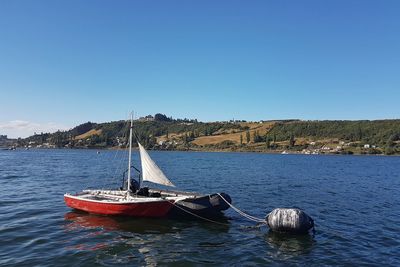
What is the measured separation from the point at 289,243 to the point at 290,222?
1.68 meters

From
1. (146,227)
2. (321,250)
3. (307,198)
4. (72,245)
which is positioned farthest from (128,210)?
(307,198)

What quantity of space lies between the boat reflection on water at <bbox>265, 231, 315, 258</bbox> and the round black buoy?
0.44m

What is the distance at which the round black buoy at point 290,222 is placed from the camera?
25906 millimetres

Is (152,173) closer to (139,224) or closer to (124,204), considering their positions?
(124,204)

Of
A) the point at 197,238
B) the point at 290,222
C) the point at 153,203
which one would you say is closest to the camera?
the point at 290,222

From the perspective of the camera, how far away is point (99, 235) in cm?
2711

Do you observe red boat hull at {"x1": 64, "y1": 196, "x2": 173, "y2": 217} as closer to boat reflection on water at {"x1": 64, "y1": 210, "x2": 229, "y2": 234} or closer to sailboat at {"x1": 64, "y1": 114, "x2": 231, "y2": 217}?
sailboat at {"x1": 64, "y1": 114, "x2": 231, "y2": 217}

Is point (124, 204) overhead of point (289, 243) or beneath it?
overhead

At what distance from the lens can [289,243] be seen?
81.2 feet

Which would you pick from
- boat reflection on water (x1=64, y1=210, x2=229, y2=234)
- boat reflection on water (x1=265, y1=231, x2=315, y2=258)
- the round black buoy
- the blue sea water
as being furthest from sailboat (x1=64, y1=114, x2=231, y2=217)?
boat reflection on water (x1=265, y1=231, x2=315, y2=258)

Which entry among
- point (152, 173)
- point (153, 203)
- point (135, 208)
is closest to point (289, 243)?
point (153, 203)

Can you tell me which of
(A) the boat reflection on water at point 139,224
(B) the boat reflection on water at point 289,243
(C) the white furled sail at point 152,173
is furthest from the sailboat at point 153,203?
(B) the boat reflection on water at point 289,243

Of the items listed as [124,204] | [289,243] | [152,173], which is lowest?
[289,243]

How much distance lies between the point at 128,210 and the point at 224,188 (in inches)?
932
